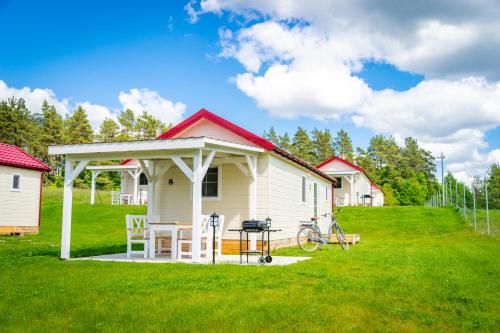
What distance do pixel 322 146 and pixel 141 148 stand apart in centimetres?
5959

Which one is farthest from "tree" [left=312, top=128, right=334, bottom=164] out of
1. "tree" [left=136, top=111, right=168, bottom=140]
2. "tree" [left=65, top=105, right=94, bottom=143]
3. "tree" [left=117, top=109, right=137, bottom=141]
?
"tree" [left=65, top=105, right=94, bottom=143]

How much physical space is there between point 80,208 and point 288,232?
16106mm

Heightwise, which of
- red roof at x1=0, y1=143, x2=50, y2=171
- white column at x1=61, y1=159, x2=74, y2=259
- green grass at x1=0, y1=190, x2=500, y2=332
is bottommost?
green grass at x1=0, y1=190, x2=500, y2=332

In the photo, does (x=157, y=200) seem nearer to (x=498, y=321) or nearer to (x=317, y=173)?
(x=317, y=173)

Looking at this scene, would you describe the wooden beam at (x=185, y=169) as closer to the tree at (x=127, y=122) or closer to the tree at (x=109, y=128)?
the tree at (x=127, y=122)

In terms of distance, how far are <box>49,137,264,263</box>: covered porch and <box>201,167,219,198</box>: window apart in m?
0.06

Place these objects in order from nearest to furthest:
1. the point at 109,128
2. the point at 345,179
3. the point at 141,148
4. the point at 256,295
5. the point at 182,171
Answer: the point at 256,295
the point at 141,148
the point at 182,171
the point at 345,179
the point at 109,128

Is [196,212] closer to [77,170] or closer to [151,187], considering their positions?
[77,170]

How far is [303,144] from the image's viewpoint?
65.9 meters

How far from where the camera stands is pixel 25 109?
188ft

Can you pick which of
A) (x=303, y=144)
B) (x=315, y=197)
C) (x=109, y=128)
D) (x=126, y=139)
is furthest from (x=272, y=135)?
(x=315, y=197)

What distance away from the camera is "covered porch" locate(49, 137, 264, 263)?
979cm

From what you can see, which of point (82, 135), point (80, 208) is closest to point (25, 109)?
point (82, 135)

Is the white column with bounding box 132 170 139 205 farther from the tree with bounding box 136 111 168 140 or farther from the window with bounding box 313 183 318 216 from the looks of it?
the tree with bounding box 136 111 168 140
